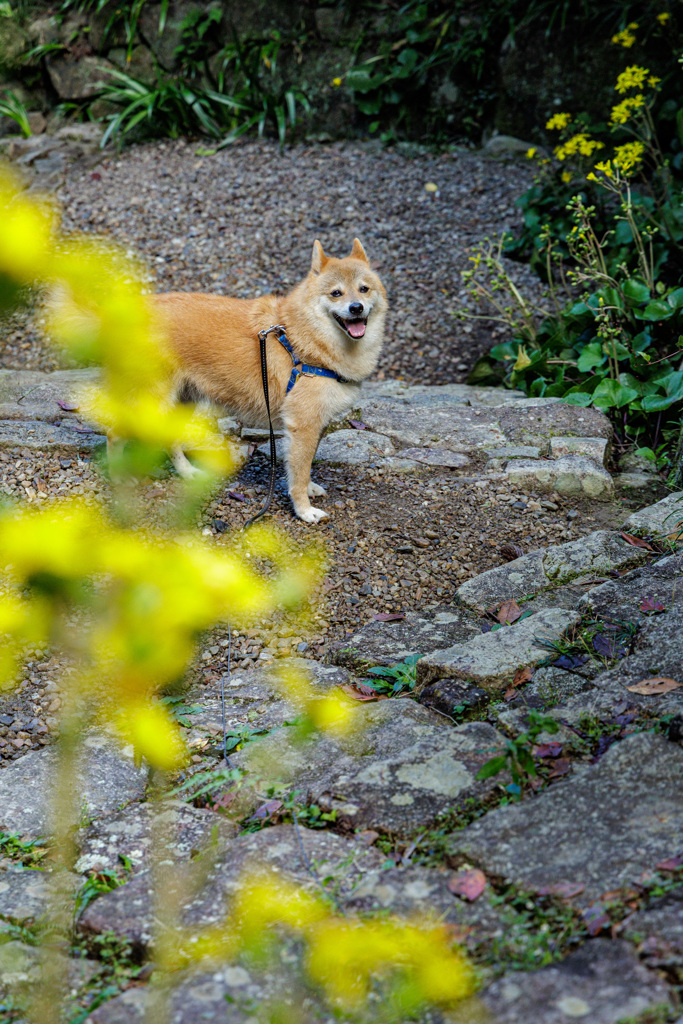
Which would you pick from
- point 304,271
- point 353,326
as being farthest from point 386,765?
point 304,271

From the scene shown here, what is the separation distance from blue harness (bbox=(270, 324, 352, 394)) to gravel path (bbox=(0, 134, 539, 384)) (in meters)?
2.25

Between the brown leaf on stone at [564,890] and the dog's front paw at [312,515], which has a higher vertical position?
the brown leaf on stone at [564,890]

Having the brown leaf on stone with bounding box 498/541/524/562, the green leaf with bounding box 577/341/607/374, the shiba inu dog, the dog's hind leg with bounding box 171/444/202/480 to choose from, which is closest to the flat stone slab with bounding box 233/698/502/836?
the brown leaf on stone with bounding box 498/541/524/562

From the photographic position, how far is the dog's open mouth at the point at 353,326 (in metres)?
4.16

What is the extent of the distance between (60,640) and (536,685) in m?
1.77

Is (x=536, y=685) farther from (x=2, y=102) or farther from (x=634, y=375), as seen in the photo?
(x=2, y=102)

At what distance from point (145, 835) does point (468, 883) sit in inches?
35.9

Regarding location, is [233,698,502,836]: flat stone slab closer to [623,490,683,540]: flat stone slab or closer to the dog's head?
[623,490,683,540]: flat stone slab

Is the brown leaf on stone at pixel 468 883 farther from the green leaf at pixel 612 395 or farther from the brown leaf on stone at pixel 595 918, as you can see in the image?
the green leaf at pixel 612 395

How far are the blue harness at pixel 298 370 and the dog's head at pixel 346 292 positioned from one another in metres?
0.21

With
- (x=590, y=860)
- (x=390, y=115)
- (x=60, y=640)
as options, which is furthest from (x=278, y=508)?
(x=390, y=115)

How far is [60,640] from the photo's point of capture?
1.18 m

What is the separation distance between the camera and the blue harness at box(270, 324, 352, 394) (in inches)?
166

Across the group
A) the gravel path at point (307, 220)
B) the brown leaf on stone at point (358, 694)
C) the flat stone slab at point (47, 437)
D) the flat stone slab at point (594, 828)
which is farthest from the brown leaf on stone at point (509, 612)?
the gravel path at point (307, 220)
